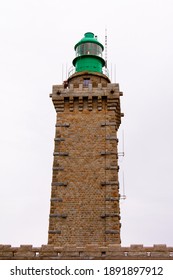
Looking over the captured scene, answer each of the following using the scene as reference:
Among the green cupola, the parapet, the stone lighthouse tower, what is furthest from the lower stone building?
the parapet

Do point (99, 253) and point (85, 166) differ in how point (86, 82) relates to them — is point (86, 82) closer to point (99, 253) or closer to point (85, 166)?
point (85, 166)

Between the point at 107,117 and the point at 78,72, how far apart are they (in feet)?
14.2

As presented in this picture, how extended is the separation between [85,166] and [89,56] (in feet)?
26.4

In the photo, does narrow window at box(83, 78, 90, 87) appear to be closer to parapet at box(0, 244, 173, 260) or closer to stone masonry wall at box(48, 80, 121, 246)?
stone masonry wall at box(48, 80, 121, 246)

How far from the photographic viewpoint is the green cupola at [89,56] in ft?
94.2

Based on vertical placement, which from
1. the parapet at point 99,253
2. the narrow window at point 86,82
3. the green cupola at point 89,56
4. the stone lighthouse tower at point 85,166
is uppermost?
the green cupola at point 89,56

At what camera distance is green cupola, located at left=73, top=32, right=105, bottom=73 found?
28719mm

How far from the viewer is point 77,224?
23.3 metres

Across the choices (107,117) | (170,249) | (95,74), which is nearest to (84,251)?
(170,249)

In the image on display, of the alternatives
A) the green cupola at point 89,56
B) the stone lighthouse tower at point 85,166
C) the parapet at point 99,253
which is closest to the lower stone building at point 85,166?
the stone lighthouse tower at point 85,166

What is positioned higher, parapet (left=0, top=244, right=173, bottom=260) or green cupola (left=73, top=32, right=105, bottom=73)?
green cupola (left=73, top=32, right=105, bottom=73)

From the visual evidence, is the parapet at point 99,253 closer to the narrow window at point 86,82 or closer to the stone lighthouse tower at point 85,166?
the stone lighthouse tower at point 85,166

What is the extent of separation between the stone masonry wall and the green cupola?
8.56 ft

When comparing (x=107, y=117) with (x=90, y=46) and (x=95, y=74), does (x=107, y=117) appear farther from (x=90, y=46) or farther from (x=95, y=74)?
(x=90, y=46)
